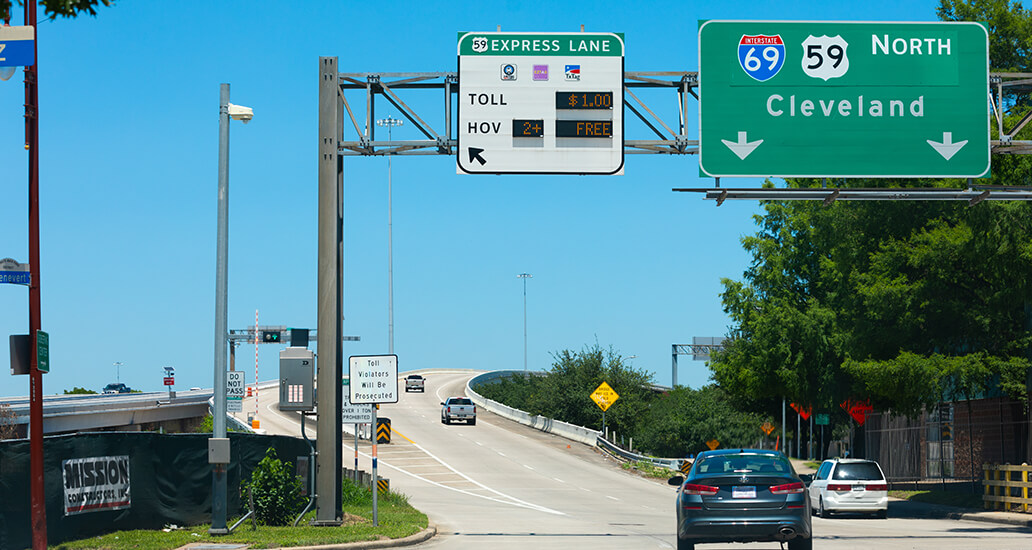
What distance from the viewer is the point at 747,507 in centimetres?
1495

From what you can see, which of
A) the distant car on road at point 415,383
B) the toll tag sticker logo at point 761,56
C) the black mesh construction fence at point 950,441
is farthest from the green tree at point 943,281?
the distant car on road at point 415,383

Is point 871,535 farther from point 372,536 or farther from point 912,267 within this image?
point 912,267

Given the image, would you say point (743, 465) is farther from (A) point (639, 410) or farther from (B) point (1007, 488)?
(A) point (639, 410)

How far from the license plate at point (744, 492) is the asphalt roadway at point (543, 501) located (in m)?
3.05

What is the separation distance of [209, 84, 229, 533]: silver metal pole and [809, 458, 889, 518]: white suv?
16529 millimetres

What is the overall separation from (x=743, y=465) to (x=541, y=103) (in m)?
7.72

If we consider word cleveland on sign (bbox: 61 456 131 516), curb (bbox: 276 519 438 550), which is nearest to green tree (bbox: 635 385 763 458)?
curb (bbox: 276 519 438 550)

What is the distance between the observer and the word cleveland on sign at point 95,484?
56.5 feet

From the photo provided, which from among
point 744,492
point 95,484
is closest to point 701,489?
point 744,492

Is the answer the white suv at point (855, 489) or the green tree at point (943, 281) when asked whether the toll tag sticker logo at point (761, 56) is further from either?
the white suv at point (855, 489)

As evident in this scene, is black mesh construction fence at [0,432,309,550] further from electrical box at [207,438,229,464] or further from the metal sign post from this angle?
the metal sign post

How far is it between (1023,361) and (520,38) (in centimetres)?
1710

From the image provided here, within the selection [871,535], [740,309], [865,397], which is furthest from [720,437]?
[871,535]

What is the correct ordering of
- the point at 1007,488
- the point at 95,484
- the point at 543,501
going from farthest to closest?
1. the point at 543,501
2. the point at 1007,488
3. the point at 95,484
